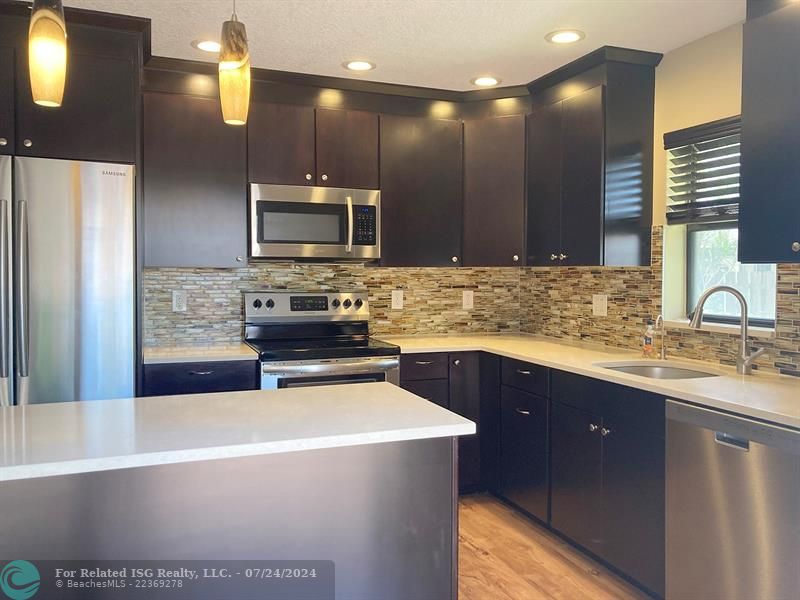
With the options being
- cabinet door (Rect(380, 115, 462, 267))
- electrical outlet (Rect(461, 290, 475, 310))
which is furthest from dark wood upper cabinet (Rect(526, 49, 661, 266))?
electrical outlet (Rect(461, 290, 475, 310))

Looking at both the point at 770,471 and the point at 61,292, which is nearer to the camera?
the point at 770,471

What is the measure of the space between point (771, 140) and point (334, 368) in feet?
6.97

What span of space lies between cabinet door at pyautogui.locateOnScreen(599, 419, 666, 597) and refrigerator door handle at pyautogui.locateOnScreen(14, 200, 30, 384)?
2.42 meters

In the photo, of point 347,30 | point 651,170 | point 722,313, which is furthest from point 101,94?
point 722,313

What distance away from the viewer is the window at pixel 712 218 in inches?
107

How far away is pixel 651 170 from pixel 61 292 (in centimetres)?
279

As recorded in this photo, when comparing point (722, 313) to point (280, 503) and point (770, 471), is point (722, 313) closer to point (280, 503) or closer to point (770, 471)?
point (770, 471)

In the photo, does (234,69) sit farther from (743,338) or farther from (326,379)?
(743,338)

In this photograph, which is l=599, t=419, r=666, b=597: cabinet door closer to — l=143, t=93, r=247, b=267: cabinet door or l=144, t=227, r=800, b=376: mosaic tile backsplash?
l=144, t=227, r=800, b=376: mosaic tile backsplash

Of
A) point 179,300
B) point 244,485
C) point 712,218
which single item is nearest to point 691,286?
point 712,218

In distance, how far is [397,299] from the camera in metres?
4.01

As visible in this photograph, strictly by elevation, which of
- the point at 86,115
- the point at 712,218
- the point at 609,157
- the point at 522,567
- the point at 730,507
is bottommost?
the point at 522,567

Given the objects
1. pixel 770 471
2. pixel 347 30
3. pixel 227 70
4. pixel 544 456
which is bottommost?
pixel 544 456

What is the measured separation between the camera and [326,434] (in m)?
1.56
